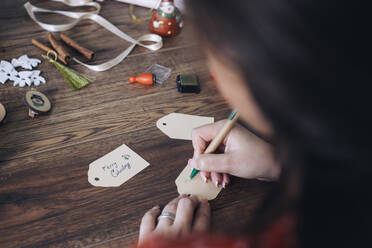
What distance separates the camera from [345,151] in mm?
400

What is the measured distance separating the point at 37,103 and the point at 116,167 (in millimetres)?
296

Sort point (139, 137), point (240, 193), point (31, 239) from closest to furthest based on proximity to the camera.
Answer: point (31, 239)
point (240, 193)
point (139, 137)

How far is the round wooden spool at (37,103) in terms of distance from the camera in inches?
35.8

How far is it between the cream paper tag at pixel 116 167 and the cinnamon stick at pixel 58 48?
1.32ft

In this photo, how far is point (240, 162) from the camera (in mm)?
807

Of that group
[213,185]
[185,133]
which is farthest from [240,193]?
[185,133]

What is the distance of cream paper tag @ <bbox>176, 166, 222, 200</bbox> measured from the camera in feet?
2.62

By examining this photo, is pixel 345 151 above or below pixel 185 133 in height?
above

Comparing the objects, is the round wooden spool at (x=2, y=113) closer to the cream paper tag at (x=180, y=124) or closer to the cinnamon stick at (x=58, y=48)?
the cinnamon stick at (x=58, y=48)

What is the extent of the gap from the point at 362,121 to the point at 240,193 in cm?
45

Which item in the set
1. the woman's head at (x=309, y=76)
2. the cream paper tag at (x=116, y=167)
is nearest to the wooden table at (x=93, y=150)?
the cream paper tag at (x=116, y=167)

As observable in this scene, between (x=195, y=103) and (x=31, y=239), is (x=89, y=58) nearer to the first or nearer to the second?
(x=195, y=103)

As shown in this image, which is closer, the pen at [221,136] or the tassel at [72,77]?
the pen at [221,136]

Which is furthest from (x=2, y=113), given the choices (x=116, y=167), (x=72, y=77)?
(x=116, y=167)
